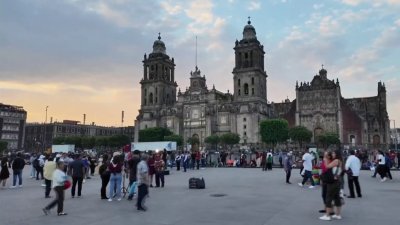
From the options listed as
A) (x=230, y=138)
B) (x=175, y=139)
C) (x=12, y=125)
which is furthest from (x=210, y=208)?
(x=12, y=125)

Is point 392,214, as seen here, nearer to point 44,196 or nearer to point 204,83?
point 44,196

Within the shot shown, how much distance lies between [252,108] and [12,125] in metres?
75.6

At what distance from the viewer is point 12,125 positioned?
116 metres

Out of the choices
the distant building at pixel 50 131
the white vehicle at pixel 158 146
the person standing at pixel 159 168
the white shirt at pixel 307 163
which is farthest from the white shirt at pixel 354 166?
the distant building at pixel 50 131

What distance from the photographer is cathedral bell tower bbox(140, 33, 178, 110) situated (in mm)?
101938

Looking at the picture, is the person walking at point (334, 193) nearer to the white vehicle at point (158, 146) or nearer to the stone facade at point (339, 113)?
the white vehicle at point (158, 146)

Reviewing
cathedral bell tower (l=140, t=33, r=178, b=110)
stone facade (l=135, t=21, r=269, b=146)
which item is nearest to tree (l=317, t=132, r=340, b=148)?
stone facade (l=135, t=21, r=269, b=146)

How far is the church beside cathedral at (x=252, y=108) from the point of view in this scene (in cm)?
8444

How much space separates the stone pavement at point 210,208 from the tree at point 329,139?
2397 inches

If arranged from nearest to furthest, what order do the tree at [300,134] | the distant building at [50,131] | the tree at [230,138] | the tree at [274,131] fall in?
1. the tree at [274,131]
2. the tree at [300,134]
3. the tree at [230,138]
4. the distant building at [50,131]

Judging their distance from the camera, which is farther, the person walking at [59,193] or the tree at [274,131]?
the tree at [274,131]

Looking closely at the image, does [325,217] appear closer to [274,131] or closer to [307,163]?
[307,163]

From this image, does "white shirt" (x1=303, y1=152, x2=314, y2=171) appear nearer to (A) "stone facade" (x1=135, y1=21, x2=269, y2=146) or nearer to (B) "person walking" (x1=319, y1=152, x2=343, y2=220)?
(B) "person walking" (x1=319, y1=152, x2=343, y2=220)

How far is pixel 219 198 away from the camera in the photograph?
1458 cm
